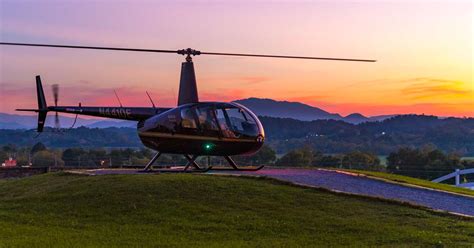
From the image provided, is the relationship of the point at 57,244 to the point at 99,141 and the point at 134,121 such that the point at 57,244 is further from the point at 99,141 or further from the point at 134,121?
the point at 99,141

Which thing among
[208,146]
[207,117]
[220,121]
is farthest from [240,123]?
[208,146]

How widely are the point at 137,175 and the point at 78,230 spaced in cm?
597

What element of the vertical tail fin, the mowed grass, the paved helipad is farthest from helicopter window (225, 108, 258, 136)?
the vertical tail fin

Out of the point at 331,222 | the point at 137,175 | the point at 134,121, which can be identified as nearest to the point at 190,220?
the point at 331,222

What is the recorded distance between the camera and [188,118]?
17344 mm

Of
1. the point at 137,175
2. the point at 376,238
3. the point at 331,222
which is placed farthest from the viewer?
the point at 137,175

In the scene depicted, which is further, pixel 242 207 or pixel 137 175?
pixel 137 175

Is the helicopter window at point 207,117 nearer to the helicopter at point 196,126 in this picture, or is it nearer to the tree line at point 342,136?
the helicopter at point 196,126

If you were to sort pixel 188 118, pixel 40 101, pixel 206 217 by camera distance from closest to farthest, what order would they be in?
1. pixel 206 217
2. pixel 188 118
3. pixel 40 101

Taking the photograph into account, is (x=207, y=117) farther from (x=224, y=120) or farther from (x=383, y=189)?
(x=383, y=189)

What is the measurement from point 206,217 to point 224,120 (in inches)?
204

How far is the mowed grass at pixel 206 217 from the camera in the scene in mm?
10617

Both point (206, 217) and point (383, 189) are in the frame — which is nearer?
point (206, 217)

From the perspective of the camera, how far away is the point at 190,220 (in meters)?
12.1
